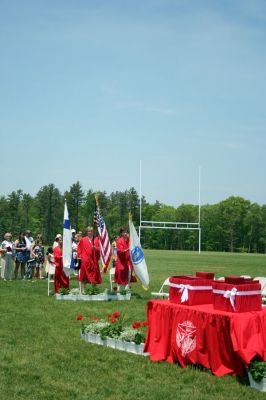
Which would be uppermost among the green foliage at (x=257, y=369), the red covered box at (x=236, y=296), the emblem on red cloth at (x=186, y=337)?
the red covered box at (x=236, y=296)

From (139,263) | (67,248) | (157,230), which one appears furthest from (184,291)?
(157,230)

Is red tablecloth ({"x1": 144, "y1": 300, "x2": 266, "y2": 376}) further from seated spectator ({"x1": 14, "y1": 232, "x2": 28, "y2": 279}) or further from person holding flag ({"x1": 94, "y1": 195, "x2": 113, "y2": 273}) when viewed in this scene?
seated spectator ({"x1": 14, "y1": 232, "x2": 28, "y2": 279})

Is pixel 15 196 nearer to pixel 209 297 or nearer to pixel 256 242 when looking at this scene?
pixel 256 242

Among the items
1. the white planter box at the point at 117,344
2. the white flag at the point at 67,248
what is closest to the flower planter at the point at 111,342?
the white planter box at the point at 117,344

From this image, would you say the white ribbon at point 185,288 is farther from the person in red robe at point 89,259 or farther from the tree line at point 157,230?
the tree line at point 157,230

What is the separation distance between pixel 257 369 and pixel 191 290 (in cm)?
166

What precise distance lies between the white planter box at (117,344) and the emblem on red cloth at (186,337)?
965mm

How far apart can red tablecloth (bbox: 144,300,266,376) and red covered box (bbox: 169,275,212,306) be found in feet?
0.38

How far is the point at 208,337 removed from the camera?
7.61 m

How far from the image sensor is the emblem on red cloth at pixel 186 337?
25.7 ft

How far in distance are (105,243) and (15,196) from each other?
98987 mm

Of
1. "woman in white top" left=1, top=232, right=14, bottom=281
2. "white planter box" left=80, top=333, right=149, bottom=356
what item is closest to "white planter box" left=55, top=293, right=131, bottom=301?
"white planter box" left=80, top=333, right=149, bottom=356

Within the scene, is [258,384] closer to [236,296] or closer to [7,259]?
[236,296]

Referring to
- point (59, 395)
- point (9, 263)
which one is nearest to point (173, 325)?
point (59, 395)
